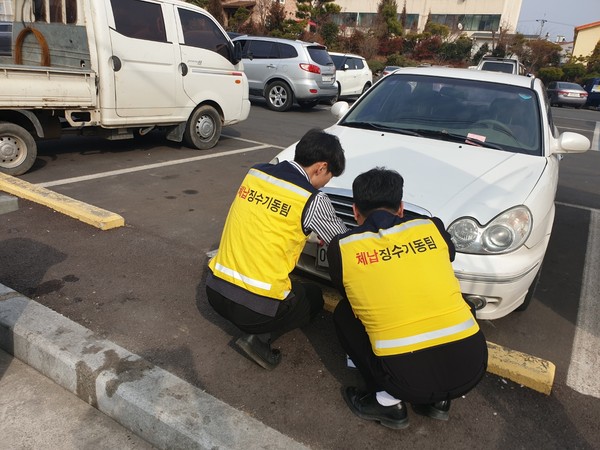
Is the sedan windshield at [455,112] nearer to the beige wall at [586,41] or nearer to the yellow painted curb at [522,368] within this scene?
the yellow painted curb at [522,368]

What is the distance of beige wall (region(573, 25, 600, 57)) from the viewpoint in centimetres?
4494

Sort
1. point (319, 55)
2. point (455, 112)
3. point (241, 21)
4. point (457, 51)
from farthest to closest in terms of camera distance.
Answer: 1. point (457, 51)
2. point (241, 21)
3. point (319, 55)
4. point (455, 112)

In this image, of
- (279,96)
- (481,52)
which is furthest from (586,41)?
(279,96)

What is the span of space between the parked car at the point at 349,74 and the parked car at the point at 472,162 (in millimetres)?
11744

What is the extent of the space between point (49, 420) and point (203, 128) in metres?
5.85

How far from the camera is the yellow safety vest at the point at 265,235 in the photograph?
7.70 ft

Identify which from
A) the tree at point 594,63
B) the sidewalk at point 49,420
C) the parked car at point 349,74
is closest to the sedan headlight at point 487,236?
the sidewalk at point 49,420

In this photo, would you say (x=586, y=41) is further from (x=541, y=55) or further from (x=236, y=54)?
(x=236, y=54)

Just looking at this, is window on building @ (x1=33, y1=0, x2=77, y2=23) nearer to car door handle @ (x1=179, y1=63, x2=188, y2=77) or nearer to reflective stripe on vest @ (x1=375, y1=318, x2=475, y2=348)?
car door handle @ (x1=179, y1=63, x2=188, y2=77)

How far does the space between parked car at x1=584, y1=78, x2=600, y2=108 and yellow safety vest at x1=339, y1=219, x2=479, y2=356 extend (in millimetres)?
26818

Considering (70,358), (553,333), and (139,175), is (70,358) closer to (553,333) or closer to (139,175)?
(553,333)

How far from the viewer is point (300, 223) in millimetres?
2367

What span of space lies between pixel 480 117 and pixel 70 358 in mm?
3459

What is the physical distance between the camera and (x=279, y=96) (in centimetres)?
1315
